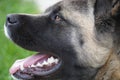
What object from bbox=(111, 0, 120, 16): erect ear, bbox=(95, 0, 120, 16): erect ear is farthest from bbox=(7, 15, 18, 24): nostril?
bbox=(111, 0, 120, 16): erect ear

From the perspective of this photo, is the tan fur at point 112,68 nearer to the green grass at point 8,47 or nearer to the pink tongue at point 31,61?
the pink tongue at point 31,61

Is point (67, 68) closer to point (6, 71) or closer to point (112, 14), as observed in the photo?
point (112, 14)

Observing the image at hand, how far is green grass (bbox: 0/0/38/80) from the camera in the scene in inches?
250

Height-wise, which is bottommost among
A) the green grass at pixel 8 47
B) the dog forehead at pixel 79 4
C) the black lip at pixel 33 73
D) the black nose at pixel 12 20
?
the green grass at pixel 8 47

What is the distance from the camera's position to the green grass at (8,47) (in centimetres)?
634

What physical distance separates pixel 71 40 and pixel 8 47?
2.59m

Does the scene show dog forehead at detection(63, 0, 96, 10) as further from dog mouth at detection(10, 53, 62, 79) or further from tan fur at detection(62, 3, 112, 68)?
dog mouth at detection(10, 53, 62, 79)

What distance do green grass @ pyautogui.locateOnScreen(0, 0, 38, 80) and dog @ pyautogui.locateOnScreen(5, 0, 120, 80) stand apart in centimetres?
143

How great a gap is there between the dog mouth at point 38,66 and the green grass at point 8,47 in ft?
4.23

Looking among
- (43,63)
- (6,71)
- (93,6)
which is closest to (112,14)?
(93,6)

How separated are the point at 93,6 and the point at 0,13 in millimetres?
4177

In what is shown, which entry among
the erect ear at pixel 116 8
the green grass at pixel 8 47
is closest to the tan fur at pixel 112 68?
the erect ear at pixel 116 8

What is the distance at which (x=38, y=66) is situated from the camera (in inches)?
183

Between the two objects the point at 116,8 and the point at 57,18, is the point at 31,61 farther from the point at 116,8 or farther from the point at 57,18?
the point at 116,8
